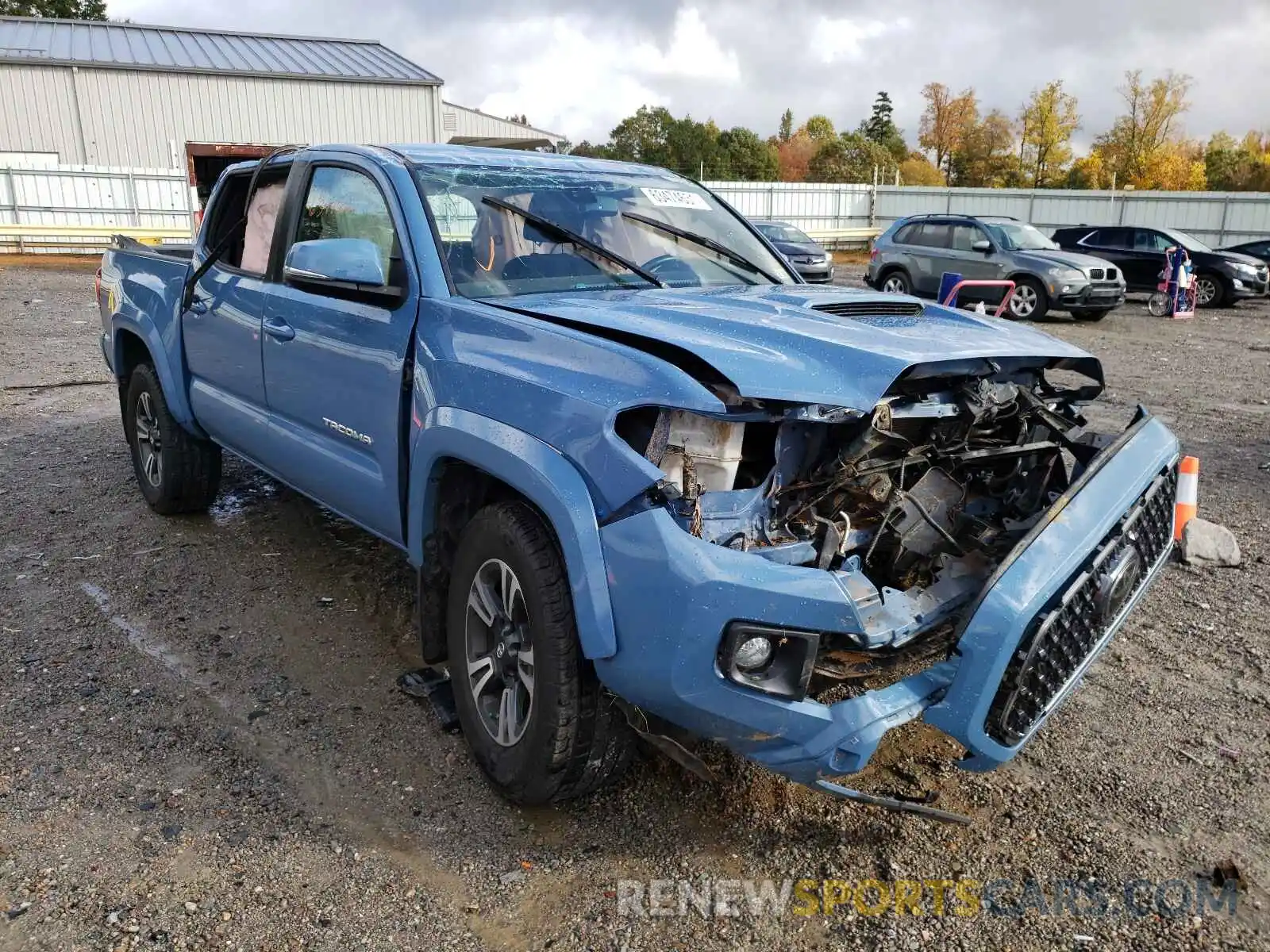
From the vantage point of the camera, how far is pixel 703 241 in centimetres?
405

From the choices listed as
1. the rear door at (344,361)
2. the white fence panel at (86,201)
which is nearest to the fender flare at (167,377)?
the rear door at (344,361)

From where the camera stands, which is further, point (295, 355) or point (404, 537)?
point (295, 355)

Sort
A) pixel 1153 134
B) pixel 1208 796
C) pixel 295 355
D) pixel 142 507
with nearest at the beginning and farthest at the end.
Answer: pixel 1208 796
pixel 295 355
pixel 142 507
pixel 1153 134

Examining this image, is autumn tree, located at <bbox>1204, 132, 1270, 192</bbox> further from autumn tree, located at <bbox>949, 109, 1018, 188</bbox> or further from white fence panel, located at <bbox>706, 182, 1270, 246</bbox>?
white fence panel, located at <bbox>706, 182, 1270, 246</bbox>

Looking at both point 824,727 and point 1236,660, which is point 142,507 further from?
point 1236,660

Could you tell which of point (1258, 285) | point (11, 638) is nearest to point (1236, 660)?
point (11, 638)

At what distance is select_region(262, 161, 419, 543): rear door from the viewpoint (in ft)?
10.8

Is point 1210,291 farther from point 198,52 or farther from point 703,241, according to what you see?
point 198,52

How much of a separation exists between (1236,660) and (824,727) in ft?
8.34

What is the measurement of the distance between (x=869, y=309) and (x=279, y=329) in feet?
7.65

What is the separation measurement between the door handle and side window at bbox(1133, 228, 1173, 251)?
18.2 m

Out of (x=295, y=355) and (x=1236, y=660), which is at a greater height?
(x=295, y=355)

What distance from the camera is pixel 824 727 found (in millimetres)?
2295

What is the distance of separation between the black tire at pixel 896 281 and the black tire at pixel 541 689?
14.9 metres
